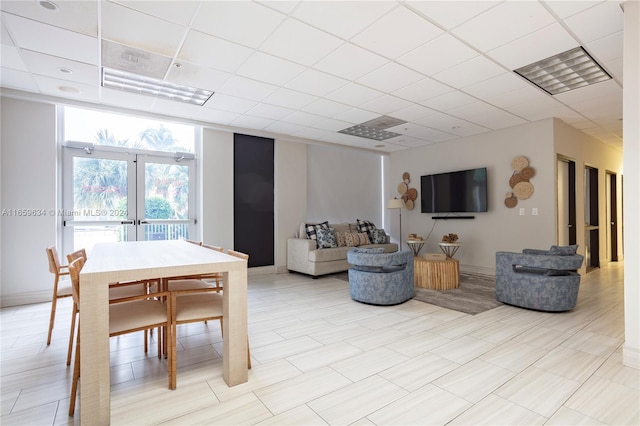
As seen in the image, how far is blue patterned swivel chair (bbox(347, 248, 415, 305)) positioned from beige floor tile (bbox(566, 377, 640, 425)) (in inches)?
78.2

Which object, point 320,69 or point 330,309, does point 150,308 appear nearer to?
point 330,309

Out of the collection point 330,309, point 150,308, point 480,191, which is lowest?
point 330,309

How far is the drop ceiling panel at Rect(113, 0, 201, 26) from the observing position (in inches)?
91.3

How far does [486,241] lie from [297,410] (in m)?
5.27

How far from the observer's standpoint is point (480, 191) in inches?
233

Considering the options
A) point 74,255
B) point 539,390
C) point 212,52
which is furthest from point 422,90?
point 74,255

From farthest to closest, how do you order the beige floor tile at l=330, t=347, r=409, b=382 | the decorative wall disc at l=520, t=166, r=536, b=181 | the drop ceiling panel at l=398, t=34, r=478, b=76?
the decorative wall disc at l=520, t=166, r=536, b=181 < the drop ceiling panel at l=398, t=34, r=478, b=76 < the beige floor tile at l=330, t=347, r=409, b=382

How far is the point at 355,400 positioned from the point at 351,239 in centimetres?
454

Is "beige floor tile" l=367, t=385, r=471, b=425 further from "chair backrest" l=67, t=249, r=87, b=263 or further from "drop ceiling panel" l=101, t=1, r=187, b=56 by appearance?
"drop ceiling panel" l=101, t=1, r=187, b=56

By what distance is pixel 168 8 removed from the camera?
238 centimetres

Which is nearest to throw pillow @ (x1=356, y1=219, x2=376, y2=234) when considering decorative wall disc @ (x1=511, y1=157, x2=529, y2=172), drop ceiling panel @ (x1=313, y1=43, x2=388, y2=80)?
decorative wall disc @ (x1=511, y1=157, x2=529, y2=172)

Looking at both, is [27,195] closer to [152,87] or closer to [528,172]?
[152,87]

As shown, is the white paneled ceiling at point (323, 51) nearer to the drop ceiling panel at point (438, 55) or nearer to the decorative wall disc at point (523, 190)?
the drop ceiling panel at point (438, 55)

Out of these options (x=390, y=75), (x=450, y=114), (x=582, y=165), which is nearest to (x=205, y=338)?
(x=390, y=75)
